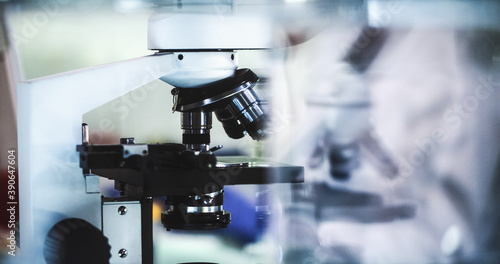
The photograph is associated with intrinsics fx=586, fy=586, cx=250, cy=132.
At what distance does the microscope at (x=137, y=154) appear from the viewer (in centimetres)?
97

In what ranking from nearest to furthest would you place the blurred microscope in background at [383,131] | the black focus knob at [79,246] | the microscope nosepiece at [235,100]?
1. the black focus knob at [79,246]
2. the microscope nosepiece at [235,100]
3. the blurred microscope in background at [383,131]

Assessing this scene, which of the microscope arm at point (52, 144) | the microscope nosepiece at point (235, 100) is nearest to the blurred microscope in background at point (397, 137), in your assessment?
the microscope nosepiece at point (235, 100)

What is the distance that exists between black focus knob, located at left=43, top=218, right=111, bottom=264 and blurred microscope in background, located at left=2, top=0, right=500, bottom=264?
893 mm

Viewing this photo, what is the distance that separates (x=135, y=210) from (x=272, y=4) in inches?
37.9

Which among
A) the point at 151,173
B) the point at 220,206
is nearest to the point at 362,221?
the point at 220,206

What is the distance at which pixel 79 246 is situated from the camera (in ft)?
3.05

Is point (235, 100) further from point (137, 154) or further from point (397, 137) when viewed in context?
point (397, 137)

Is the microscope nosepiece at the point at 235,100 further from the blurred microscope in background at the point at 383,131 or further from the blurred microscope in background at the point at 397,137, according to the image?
the blurred microscope in background at the point at 397,137

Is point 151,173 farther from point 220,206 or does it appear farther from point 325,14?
point 325,14

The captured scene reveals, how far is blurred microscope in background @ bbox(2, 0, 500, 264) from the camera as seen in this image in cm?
191

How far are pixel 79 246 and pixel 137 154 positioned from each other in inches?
6.8

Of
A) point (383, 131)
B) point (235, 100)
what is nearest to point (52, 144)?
point (235, 100)

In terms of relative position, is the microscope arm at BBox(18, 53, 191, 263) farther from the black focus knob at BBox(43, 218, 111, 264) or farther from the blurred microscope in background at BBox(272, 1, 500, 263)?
the blurred microscope in background at BBox(272, 1, 500, 263)

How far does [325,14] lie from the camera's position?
1930 mm
